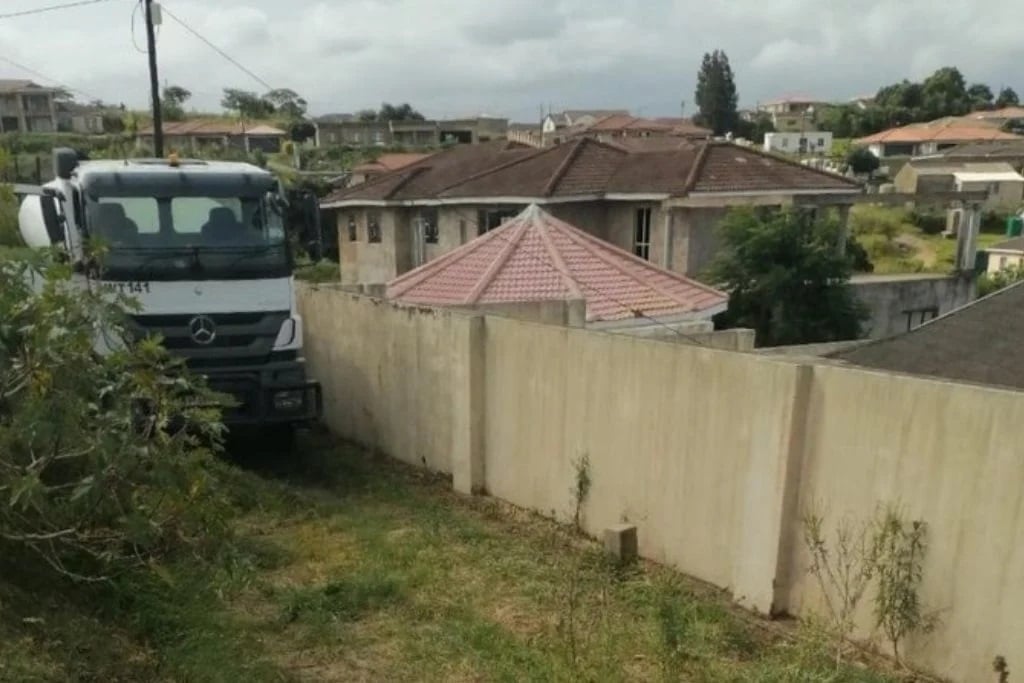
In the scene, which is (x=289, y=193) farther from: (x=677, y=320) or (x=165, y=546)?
(x=677, y=320)

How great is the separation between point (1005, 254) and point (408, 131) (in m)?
60.4

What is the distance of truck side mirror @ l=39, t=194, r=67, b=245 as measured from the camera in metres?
7.91

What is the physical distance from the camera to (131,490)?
452cm

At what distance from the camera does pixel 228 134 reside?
64500 mm

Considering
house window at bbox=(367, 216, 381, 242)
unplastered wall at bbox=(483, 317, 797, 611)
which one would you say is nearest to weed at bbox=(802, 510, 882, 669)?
unplastered wall at bbox=(483, 317, 797, 611)

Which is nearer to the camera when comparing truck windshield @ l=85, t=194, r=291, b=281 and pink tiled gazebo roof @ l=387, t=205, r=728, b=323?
truck windshield @ l=85, t=194, r=291, b=281

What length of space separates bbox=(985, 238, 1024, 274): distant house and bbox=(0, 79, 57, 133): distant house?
251ft

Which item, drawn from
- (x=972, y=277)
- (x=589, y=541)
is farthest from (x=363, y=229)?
(x=589, y=541)

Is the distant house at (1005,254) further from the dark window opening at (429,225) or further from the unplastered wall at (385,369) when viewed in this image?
the unplastered wall at (385,369)

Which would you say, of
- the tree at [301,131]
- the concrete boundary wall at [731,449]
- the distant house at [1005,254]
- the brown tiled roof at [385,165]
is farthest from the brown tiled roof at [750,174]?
the tree at [301,131]

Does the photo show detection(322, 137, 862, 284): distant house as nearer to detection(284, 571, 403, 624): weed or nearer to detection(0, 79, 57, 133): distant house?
detection(284, 571, 403, 624): weed

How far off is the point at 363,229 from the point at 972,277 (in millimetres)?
18432

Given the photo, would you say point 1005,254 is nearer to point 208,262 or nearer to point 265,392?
point 265,392

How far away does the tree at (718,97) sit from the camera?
311 ft
